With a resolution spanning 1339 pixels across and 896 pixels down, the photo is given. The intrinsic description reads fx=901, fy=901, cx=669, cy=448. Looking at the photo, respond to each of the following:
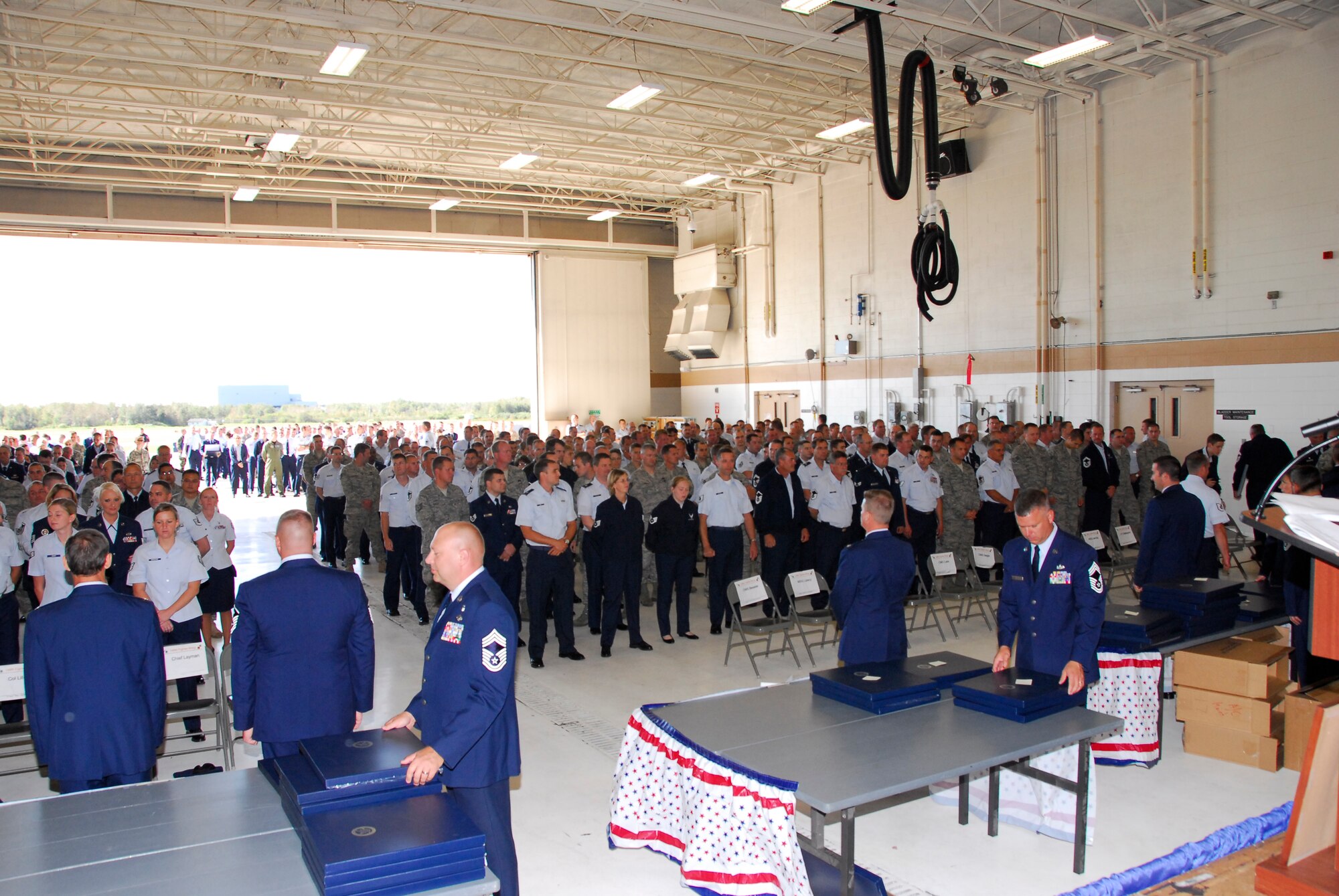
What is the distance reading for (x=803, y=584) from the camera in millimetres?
7223

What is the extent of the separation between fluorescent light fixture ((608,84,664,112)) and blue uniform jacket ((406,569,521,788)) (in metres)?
10.4

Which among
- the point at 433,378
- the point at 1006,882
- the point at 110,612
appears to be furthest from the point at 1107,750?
the point at 433,378

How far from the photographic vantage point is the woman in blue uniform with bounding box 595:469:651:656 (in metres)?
7.57

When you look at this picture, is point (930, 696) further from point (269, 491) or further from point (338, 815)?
point (269, 491)

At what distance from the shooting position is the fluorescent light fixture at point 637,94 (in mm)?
12156

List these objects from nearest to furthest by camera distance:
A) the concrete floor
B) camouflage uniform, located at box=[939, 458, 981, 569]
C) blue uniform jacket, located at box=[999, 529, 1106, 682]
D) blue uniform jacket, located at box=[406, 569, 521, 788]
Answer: blue uniform jacket, located at box=[406, 569, 521, 788]
the concrete floor
blue uniform jacket, located at box=[999, 529, 1106, 682]
camouflage uniform, located at box=[939, 458, 981, 569]

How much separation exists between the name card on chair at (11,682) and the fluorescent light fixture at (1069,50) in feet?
38.4

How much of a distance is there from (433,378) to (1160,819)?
24806 millimetres

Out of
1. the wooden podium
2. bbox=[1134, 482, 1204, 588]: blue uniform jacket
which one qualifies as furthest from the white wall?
the wooden podium

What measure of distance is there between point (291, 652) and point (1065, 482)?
9.86 m

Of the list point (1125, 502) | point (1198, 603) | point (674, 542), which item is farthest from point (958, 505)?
point (1198, 603)

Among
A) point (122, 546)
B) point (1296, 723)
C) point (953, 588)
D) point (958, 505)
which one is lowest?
point (1296, 723)

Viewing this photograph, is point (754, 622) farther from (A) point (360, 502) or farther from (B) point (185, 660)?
(A) point (360, 502)

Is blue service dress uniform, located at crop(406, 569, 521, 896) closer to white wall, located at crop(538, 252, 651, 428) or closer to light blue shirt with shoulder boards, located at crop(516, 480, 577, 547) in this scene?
light blue shirt with shoulder boards, located at crop(516, 480, 577, 547)
